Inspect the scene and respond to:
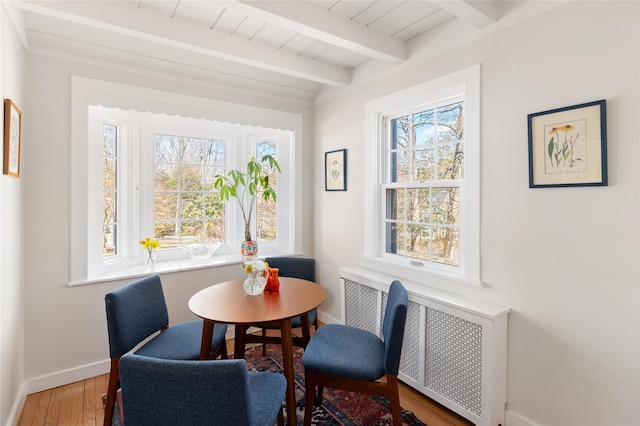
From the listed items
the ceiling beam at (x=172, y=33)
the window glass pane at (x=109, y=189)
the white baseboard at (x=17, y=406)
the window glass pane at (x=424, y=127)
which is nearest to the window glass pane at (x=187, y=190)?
the window glass pane at (x=109, y=189)

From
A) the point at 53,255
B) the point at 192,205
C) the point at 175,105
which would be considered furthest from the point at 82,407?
the point at 175,105

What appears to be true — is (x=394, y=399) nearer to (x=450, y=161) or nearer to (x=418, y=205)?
(x=418, y=205)

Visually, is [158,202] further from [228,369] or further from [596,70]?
[596,70]

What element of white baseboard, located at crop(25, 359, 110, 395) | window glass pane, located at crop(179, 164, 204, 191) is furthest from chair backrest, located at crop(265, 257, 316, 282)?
white baseboard, located at crop(25, 359, 110, 395)

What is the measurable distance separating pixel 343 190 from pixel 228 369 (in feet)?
7.59

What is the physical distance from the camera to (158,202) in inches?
123

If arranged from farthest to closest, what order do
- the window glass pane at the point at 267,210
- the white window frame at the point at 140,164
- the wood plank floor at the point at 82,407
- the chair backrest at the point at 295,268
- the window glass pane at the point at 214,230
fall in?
the window glass pane at the point at 267,210, the window glass pane at the point at 214,230, the chair backrest at the point at 295,268, the white window frame at the point at 140,164, the wood plank floor at the point at 82,407

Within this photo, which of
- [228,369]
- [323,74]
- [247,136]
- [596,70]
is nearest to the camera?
[228,369]

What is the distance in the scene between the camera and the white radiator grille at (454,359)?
1900mm

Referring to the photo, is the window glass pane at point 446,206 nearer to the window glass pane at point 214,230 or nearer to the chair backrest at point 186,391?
the chair backrest at point 186,391

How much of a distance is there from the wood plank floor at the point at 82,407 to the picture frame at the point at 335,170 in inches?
71.5

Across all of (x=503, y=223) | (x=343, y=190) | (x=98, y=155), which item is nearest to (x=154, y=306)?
(x=98, y=155)

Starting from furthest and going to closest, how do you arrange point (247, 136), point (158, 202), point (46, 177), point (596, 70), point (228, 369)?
point (247, 136)
point (158, 202)
point (46, 177)
point (596, 70)
point (228, 369)

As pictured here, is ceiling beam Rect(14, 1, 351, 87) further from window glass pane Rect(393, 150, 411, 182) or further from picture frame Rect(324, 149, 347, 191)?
window glass pane Rect(393, 150, 411, 182)
